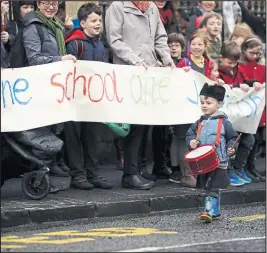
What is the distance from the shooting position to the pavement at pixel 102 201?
1016cm

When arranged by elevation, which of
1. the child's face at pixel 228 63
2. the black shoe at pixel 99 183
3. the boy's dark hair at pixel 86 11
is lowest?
the black shoe at pixel 99 183

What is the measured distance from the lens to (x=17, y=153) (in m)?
10.8

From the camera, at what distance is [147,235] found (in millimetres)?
9188

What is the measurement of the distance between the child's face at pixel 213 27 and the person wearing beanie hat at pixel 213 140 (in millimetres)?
3683

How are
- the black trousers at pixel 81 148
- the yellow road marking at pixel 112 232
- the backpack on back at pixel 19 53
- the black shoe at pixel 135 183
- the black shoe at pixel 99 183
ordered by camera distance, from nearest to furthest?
the yellow road marking at pixel 112 232
the backpack on back at pixel 19 53
the black trousers at pixel 81 148
the black shoe at pixel 99 183
the black shoe at pixel 135 183

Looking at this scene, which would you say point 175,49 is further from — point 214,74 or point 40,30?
point 40,30

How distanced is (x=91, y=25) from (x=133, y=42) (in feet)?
1.98

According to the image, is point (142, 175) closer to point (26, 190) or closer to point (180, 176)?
point (180, 176)

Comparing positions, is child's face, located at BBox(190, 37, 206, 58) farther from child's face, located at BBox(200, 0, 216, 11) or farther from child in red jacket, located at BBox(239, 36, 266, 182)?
child's face, located at BBox(200, 0, 216, 11)

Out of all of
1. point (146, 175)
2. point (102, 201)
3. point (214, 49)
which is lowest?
point (146, 175)

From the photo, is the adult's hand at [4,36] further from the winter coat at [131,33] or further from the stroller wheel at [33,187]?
the stroller wheel at [33,187]

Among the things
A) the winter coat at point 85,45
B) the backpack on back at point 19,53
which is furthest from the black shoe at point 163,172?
the backpack on back at point 19,53

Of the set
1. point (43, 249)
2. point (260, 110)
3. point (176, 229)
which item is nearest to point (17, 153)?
point (176, 229)

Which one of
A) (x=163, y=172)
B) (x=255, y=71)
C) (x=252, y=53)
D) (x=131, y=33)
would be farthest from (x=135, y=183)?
(x=252, y=53)
